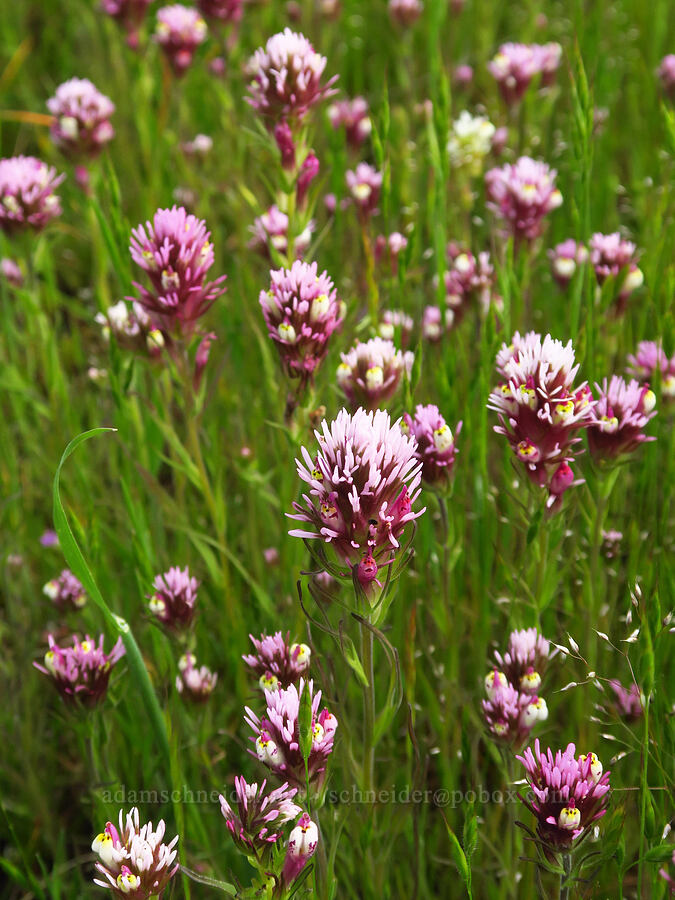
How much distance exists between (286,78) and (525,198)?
2.07 ft

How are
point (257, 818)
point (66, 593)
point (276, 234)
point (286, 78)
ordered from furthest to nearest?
point (276, 234), point (66, 593), point (286, 78), point (257, 818)

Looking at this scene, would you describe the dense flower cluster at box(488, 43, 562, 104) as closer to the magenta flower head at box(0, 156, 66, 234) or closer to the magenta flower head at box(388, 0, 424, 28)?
the magenta flower head at box(388, 0, 424, 28)

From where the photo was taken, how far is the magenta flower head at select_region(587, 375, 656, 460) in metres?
1.40

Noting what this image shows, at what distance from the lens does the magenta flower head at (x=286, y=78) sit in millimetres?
1661

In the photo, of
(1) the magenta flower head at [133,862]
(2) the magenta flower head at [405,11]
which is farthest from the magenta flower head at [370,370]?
(2) the magenta flower head at [405,11]

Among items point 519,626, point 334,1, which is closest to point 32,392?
point 519,626

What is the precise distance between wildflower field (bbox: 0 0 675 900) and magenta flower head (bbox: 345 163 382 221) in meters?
0.02

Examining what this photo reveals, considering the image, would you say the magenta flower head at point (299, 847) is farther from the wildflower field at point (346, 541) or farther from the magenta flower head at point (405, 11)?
the magenta flower head at point (405, 11)

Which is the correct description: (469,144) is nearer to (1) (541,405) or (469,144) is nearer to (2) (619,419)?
(2) (619,419)

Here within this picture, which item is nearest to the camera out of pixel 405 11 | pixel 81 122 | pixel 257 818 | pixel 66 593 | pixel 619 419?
pixel 257 818

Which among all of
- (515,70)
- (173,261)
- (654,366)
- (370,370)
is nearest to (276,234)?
(173,261)

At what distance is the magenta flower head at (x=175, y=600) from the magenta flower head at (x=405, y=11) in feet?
7.42

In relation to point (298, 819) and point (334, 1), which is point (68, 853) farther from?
point (334, 1)

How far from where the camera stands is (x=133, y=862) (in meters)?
1.05
